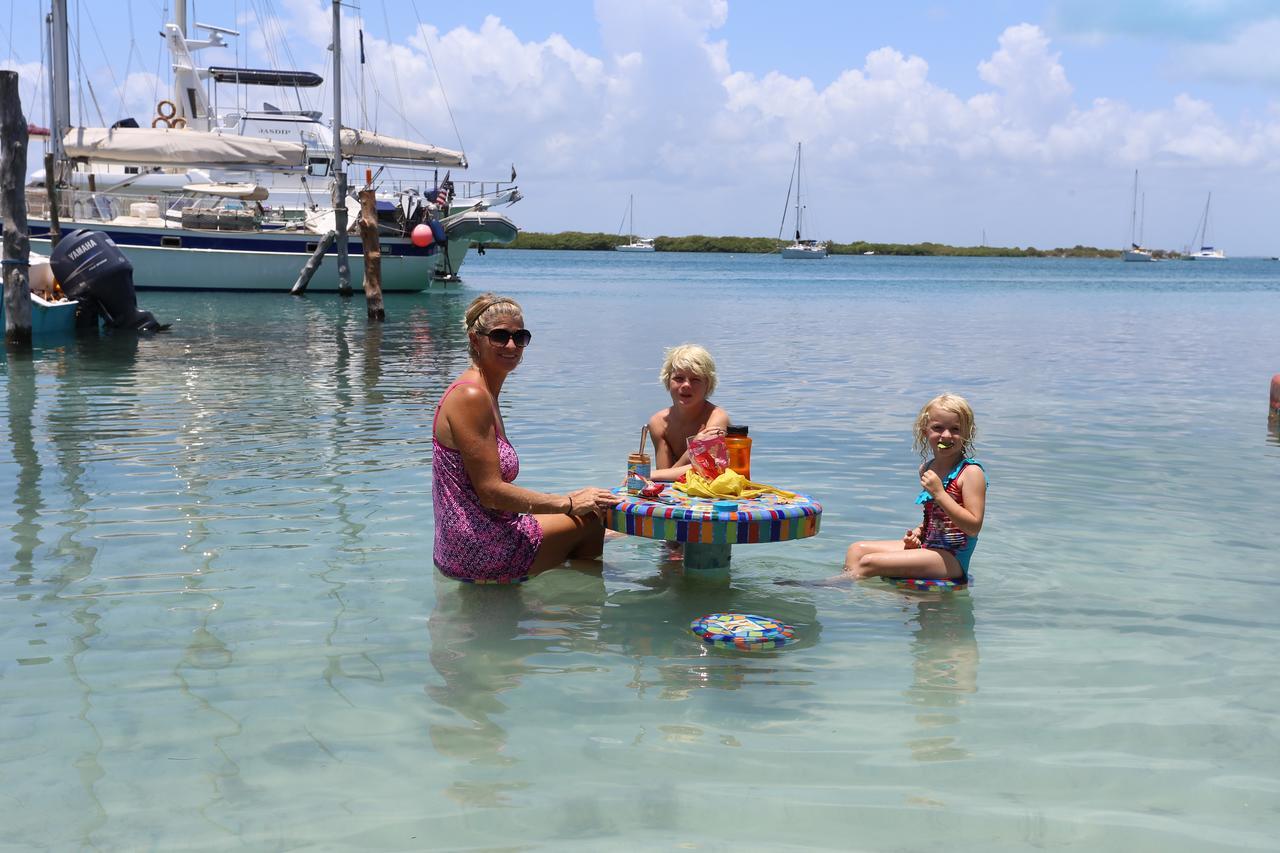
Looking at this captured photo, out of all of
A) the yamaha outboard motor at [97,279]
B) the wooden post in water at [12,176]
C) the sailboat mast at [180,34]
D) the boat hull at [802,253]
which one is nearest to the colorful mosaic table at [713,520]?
the wooden post in water at [12,176]

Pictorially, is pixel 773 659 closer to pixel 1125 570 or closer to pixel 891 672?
pixel 891 672

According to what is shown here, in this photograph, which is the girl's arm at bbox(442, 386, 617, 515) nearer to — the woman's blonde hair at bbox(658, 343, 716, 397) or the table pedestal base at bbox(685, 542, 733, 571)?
the table pedestal base at bbox(685, 542, 733, 571)

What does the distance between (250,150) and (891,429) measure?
28865 mm

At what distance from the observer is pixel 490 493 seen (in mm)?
5555

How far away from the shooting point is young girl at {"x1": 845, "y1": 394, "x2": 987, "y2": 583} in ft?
19.2

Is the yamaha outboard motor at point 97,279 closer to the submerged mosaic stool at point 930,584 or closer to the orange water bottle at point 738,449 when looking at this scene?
the orange water bottle at point 738,449

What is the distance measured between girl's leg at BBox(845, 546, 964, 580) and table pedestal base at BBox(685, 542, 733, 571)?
0.75 metres

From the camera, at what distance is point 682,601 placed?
6.04m

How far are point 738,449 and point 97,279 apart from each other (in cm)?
1916

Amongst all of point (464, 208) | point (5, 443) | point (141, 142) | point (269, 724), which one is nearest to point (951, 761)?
point (269, 724)

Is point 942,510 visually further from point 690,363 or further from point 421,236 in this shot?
point 421,236

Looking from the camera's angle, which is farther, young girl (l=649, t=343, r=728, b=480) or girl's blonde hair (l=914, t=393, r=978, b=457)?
young girl (l=649, t=343, r=728, b=480)

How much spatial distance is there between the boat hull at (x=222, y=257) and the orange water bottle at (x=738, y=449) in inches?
1252

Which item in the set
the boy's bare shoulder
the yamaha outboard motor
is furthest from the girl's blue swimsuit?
the yamaha outboard motor
